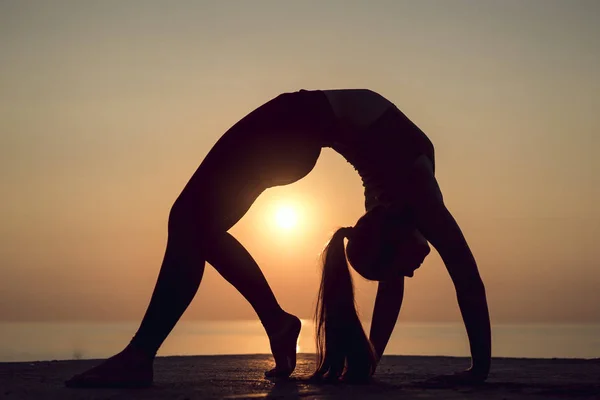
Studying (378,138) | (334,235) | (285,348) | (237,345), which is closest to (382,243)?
(334,235)

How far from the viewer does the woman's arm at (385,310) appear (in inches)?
259

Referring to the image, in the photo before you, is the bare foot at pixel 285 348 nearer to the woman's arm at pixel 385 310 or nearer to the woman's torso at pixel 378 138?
the woman's arm at pixel 385 310

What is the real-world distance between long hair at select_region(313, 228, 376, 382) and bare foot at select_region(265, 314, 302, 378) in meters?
0.53

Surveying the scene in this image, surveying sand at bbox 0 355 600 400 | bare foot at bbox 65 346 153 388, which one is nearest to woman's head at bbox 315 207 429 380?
sand at bbox 0 355 600 400

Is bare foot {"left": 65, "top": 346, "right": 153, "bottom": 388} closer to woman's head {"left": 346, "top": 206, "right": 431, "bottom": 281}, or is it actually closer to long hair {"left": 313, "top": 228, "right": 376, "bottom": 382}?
long hair {"left": 313, "top": 228, "right": 376, "bottom": 382}

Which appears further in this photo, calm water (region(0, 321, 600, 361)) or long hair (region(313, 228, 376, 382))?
calm water (region(0, 321, 600, 361))

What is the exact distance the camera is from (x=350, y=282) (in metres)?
6.10

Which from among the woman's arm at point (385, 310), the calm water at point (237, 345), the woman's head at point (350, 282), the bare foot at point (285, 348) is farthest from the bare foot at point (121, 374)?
the calm water at point (237, 345)

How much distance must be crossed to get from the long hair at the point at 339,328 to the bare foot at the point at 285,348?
0.53m

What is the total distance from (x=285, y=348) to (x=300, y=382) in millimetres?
605

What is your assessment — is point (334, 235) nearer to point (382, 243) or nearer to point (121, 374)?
point (382, 243)

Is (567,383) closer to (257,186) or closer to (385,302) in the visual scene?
(385,302)

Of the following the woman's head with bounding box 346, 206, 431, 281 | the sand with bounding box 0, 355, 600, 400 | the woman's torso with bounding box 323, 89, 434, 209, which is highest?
the woman's torso with bounding box 323, 89, 434, 209

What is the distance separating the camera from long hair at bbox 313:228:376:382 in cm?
603
